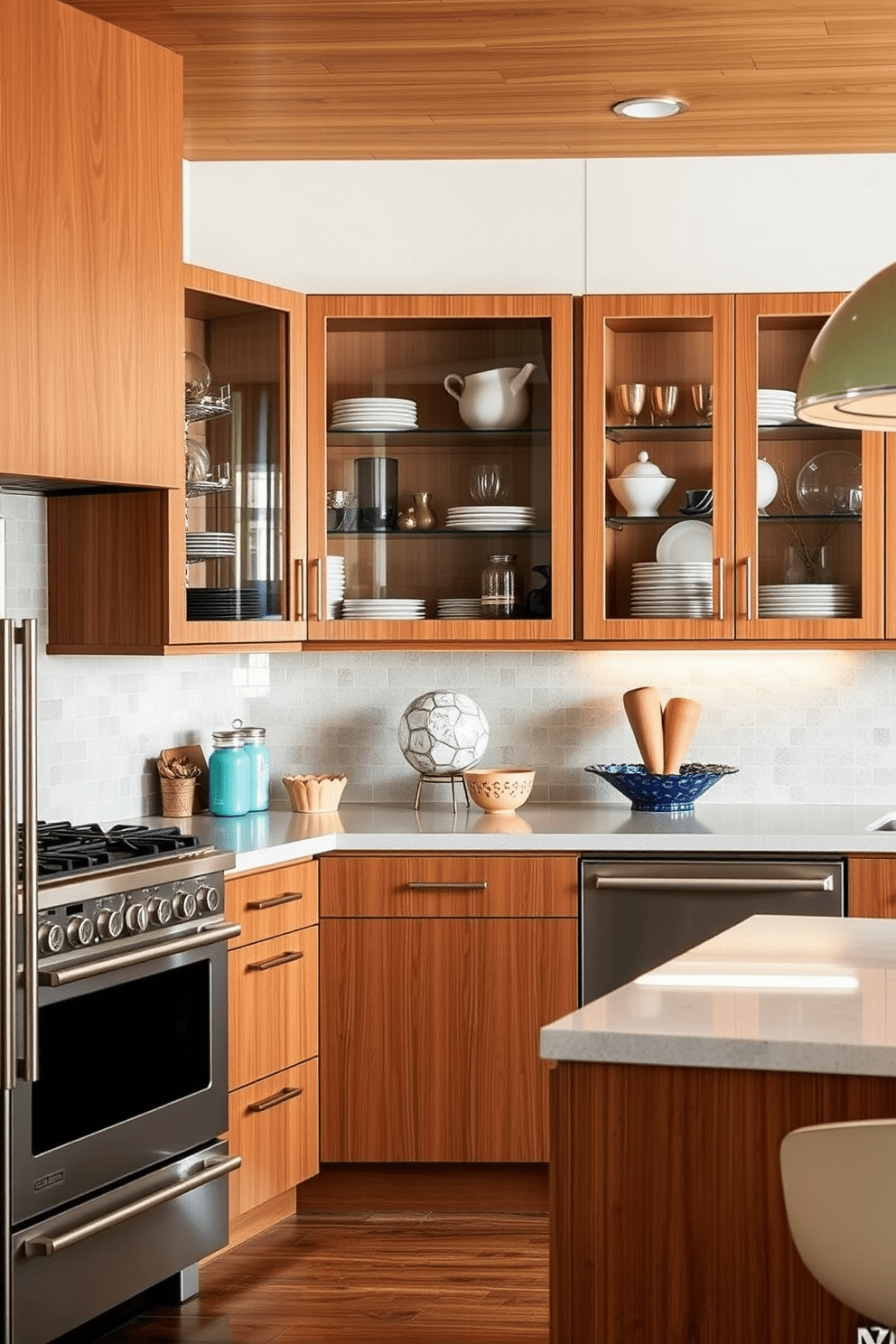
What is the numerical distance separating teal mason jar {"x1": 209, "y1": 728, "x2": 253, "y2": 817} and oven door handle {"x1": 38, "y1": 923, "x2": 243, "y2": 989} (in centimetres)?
81

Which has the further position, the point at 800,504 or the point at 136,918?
the point at 800,504

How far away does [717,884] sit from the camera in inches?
156

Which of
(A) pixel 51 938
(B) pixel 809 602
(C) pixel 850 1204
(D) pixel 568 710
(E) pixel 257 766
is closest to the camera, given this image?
(C) pixel 850 1204

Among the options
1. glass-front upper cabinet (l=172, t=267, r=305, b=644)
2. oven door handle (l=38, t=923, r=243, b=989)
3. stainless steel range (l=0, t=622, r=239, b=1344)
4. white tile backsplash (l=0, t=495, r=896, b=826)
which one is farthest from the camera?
white tile backsplash (l=0, t=495, r=896, b=826)

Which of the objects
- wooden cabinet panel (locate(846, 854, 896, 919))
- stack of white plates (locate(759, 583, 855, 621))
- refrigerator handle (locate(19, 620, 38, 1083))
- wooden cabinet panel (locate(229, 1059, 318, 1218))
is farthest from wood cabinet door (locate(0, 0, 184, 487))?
wooden cabinet panel (locate(846, 854, 896, 919))

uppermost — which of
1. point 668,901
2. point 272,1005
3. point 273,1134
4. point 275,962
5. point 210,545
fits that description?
point 210,545

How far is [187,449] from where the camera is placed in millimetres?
4113

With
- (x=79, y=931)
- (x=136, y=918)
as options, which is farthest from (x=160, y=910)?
(x=79, y=931)

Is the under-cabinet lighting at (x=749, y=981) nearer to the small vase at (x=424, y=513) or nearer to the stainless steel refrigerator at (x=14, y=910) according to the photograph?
the stainless steel refrigerator at (x=14, y=910)

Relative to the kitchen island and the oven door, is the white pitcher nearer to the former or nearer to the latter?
the oven door

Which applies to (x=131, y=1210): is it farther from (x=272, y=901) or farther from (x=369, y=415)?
(x=369, y=415)

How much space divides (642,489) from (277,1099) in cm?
185

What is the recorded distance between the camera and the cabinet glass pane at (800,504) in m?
4.37

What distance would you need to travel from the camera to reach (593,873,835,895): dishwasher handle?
3961mm
